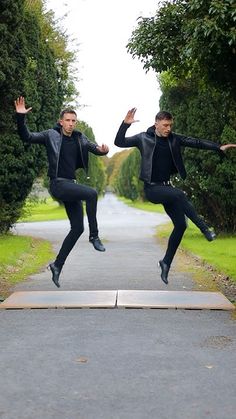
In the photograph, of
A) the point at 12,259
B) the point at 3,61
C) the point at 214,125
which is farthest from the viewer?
the point at 214,125

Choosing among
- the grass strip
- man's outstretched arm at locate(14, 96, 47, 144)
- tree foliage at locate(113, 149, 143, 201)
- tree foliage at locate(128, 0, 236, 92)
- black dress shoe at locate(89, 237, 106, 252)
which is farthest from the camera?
tree foliage at locate(113, 149, 143, 201)

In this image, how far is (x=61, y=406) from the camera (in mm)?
4465

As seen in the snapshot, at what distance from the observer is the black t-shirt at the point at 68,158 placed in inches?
301

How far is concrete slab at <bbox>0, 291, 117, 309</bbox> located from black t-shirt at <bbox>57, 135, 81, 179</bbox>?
6.35 ft

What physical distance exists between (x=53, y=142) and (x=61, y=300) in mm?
2521

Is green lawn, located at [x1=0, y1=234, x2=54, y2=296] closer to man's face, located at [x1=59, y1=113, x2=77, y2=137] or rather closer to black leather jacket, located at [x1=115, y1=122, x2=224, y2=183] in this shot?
man's face, located at [x1=59, y1=113, x2=77, y2=137]

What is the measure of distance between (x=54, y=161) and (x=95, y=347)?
2564mm

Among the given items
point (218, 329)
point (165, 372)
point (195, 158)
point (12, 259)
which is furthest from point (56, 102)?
point (165, 372)

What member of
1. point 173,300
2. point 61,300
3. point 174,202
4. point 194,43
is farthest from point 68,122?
point 173,300

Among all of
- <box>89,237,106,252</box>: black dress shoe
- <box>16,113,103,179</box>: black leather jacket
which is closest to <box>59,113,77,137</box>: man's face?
<box>16,113,103,179</box>: black leather jacket

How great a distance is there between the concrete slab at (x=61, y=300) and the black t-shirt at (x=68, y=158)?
1.94 m

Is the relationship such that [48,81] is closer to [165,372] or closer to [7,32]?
[7,32]

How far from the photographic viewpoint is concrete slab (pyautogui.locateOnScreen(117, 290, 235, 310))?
27.6 ft

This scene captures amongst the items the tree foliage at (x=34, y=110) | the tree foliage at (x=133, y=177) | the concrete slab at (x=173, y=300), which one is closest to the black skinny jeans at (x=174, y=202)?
the concrete slab at (x=173, y=300)
